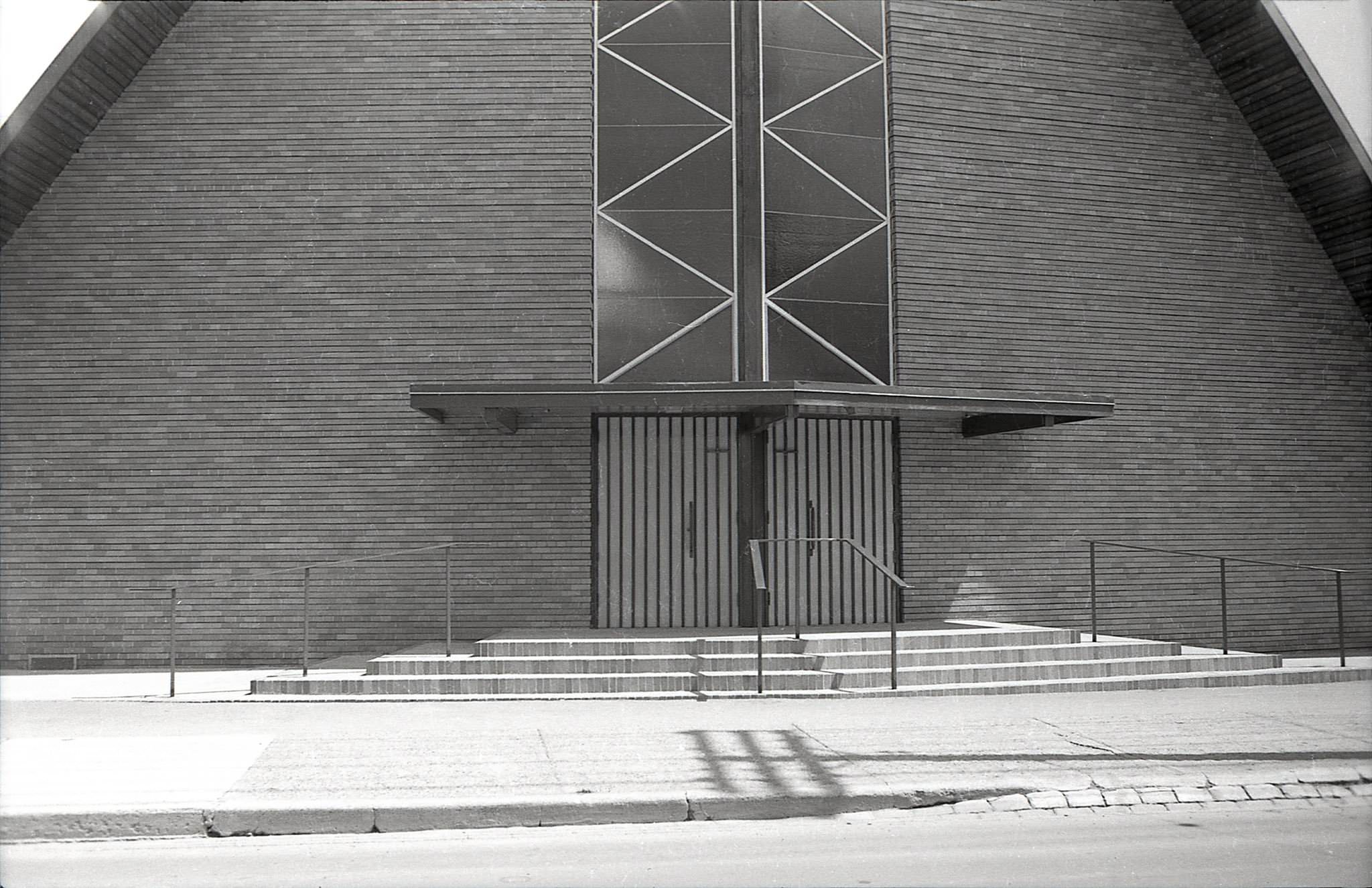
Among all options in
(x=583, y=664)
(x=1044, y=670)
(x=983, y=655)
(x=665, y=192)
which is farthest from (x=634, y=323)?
(x=1044, y=670)

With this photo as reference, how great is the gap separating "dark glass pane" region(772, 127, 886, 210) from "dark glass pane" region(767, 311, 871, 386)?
201 cm

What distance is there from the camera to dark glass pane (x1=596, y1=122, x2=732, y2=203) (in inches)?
545

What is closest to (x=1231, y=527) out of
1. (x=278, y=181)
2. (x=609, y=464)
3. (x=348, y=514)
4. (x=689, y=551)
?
(x=689, y=551)

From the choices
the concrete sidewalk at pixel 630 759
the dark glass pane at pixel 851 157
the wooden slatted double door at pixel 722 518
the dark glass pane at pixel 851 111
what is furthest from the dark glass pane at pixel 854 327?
the concrete sidewalk at pixel 630 759

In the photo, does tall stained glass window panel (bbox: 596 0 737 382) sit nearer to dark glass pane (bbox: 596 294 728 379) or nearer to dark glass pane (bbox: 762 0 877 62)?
dark glass pane (bbox: 596 294 728 379)

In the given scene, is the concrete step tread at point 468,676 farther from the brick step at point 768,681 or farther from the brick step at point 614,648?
the brick step at point 614,648

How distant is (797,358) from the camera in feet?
44.7

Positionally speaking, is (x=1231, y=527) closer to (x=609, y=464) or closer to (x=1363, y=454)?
(x=1363, y=454)

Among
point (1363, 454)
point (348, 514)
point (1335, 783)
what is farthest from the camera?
point (1363, 454)

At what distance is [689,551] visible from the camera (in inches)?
530

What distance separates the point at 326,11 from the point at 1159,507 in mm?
12223

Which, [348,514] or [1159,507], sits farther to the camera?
[1159,507]

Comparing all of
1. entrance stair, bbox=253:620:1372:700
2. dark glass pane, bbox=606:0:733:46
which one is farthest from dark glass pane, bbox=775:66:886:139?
entrance stair, bbox=253:620:1372:700

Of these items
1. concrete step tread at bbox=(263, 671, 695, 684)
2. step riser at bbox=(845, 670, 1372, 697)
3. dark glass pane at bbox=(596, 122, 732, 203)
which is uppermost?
dark glass pane at bbox=(596, 122, 732, 203)
